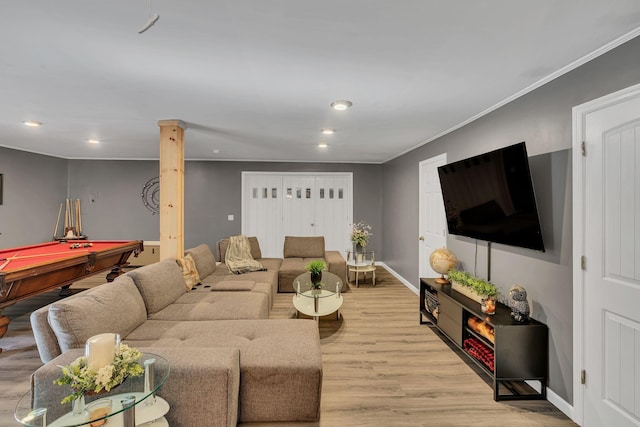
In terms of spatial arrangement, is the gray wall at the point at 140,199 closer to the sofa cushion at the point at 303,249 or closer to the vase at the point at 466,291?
the sofa cushion at the point at 303,249

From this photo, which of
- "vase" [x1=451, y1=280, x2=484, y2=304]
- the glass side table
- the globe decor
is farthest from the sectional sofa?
the glass side table

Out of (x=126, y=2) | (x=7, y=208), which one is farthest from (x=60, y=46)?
(x=7, y=208)

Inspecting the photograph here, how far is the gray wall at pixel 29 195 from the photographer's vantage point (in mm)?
5258

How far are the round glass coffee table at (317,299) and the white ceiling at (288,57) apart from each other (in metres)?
1.97

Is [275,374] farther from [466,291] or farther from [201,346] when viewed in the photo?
[466,291]

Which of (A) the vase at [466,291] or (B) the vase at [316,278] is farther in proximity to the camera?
(B) the vase at [316,278]

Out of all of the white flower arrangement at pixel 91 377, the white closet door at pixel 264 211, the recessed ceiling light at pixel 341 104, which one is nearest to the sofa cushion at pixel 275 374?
the white flower arrangement at pixel 91 377

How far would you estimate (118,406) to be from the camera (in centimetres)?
132

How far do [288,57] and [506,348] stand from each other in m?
2.56

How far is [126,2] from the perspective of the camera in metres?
1.46

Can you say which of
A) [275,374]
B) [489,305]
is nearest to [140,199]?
[275,374]

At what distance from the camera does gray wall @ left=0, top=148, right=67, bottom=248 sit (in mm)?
5258

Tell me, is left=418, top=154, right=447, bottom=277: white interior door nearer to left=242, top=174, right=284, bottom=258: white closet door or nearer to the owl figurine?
the owl figurine

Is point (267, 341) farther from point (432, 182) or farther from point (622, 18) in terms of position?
point (432, 182)
